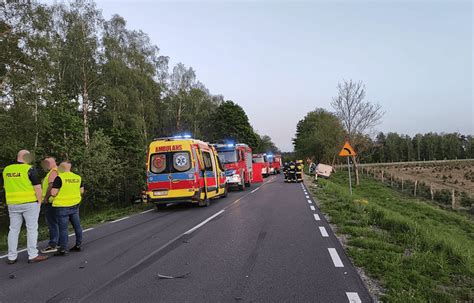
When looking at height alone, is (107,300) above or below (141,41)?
below

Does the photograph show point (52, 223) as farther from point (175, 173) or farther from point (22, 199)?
point (175, 173)

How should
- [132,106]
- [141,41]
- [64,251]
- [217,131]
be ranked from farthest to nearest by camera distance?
[217,131] → [141,41] → [132,106] → [64,251]

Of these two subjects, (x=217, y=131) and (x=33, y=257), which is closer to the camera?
(x=33, y=257)

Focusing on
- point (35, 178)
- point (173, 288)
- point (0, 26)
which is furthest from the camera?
point (0, 26)

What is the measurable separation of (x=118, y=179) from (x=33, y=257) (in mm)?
15851

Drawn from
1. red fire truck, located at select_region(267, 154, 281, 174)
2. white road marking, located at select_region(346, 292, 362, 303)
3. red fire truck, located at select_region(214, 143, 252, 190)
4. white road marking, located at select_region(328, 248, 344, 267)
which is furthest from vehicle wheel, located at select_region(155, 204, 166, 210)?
red fire truck, located at select_region(267, 154, 281, 174)

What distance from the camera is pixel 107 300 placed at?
14.6 feet

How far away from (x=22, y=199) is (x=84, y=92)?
24.3 m

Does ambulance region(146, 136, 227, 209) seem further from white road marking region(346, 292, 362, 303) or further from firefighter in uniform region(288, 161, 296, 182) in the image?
firefighter in uniform region(288, 161, 296, 182)

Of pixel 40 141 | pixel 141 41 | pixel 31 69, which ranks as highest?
pixel 141 41

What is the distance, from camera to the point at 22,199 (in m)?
6.56

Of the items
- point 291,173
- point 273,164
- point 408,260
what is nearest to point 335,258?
point 408,260

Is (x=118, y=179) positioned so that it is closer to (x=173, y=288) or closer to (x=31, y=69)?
(x=31, y=69)

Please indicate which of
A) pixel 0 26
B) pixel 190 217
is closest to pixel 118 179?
pixel 0 26
